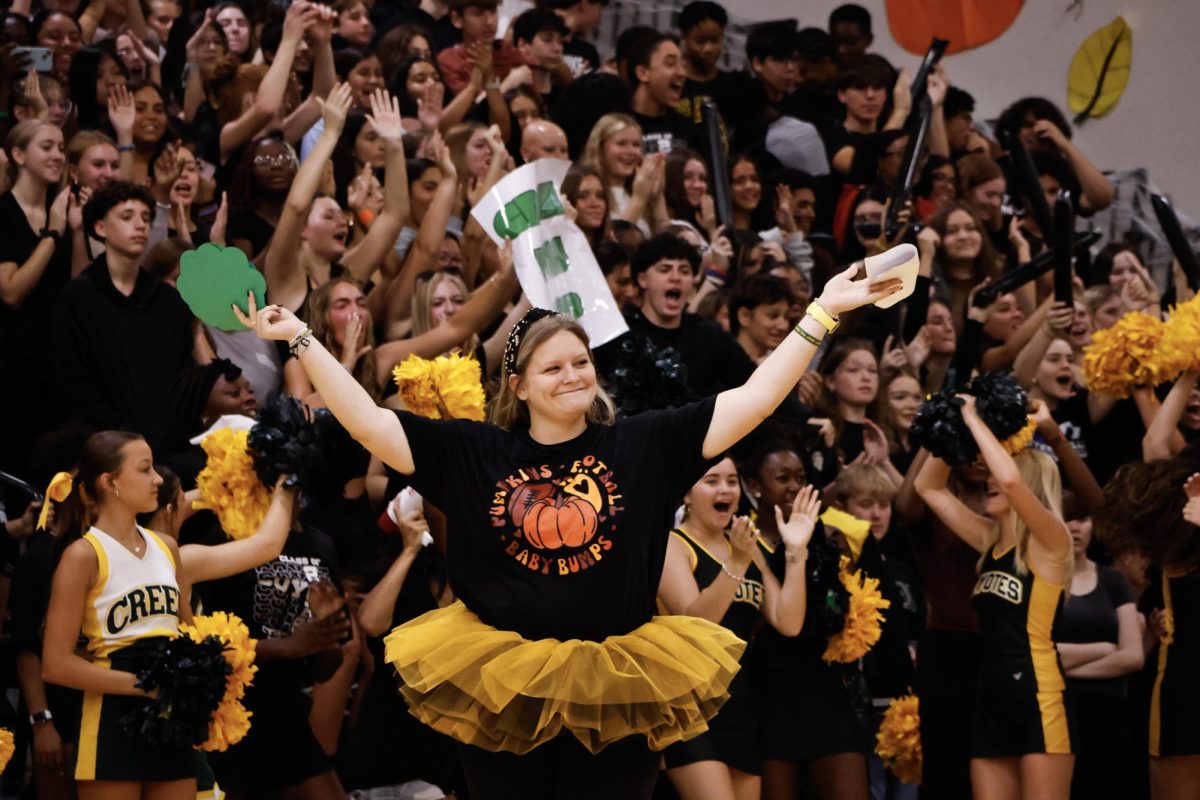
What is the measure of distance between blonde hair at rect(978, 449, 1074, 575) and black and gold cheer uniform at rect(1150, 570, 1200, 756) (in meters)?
0.50

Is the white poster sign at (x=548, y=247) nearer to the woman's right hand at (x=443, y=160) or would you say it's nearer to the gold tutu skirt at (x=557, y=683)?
the woman's right hand at (x=443, y=160)

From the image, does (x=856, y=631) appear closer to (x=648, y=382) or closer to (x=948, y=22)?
(x=648, y=382)

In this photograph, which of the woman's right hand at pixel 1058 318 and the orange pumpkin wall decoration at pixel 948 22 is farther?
the orange pumpkin wall decoration at pixel 948 22

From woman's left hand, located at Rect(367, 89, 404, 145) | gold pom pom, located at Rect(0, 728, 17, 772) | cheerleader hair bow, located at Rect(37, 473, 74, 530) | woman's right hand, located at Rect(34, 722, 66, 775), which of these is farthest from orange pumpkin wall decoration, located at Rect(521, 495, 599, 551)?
woman's left hand, located at Rect(367, 89, 404, 145)

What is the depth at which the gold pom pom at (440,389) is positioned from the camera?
582cm

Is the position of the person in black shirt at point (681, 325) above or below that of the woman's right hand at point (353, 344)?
above

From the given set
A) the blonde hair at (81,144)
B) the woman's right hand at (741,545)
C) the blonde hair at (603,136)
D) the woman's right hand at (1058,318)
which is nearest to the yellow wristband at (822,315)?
the woman's right hand at (741,545)

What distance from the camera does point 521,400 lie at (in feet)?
13.9

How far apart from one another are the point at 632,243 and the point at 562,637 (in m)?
4.50

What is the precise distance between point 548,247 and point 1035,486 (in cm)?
213

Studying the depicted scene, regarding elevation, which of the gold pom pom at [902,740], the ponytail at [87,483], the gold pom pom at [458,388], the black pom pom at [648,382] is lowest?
the gold pom pom at [902,740]

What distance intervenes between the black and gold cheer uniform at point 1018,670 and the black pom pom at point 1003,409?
471 millimetres

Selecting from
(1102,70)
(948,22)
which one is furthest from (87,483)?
(1102,70)

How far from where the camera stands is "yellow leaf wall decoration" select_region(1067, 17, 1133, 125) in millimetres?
13102
